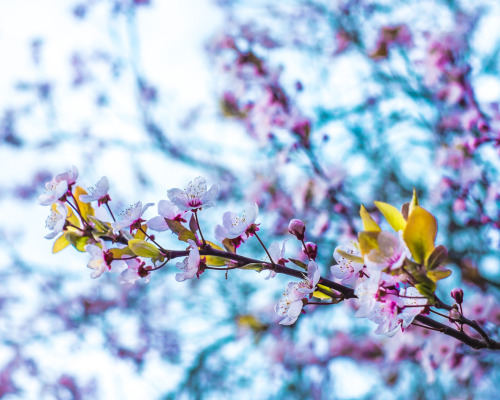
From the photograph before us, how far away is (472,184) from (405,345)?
39.6 inches

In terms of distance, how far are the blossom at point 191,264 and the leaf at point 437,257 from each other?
44 cm

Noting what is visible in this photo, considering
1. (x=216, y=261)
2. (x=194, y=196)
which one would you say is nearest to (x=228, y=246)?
(x=216, y=261)

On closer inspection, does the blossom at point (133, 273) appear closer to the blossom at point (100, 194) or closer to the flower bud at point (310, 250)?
the blossom at point (100, 194)

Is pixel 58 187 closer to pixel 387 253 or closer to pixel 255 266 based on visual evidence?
pixel 255 266

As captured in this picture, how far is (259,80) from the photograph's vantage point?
9.13 feet

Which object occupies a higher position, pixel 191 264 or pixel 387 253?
pixel 387 253

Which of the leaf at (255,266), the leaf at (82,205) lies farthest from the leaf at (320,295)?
the leaf at (82,205)

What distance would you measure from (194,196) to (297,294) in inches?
12.7

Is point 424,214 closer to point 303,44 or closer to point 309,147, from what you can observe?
point 309,147

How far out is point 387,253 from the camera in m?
0.77

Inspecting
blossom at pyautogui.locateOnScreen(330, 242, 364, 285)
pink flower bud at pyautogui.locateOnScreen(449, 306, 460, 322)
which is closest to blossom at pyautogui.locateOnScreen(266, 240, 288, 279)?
blossom at pyautogui.locateOnScreen(330, 242, 364, 285)

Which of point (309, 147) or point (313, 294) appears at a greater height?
point (313, 294)

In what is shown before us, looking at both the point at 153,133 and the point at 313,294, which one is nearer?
the point at 313,294

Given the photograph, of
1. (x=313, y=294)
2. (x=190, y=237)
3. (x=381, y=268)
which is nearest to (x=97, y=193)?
(x=190, y=237)
